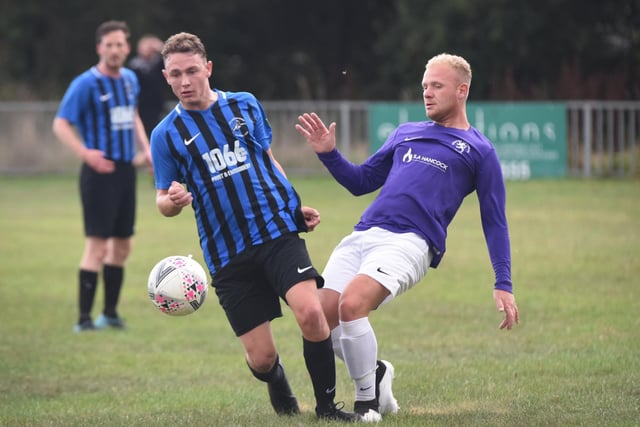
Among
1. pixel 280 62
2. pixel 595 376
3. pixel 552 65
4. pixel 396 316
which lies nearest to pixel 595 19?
pixel 552 65

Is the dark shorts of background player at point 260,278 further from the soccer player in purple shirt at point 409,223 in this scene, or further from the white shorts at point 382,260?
the soccer player in purple shirt at point 409,223

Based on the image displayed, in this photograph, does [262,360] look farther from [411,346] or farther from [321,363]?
[411,346]

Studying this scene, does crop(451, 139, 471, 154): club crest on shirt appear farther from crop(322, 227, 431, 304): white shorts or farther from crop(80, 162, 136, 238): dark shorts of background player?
crop(80, 162, 136, 238): dark shorts of background player

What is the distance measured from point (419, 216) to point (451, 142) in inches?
18.0

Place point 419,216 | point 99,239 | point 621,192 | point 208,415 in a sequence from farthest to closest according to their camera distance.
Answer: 1. point 621,192
2. point 99,239
3. point 208,415
4. point 419,216

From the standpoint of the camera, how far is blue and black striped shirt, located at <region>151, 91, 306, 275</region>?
618cm

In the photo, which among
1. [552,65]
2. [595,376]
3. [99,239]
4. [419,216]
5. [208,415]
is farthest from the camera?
[552,65]

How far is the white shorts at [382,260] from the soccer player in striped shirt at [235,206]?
200 millimetres

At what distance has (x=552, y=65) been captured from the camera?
3478 centimetres

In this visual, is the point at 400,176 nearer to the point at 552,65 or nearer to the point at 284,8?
the point at 552,65

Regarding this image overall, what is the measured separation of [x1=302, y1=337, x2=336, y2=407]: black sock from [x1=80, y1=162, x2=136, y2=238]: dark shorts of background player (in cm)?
428

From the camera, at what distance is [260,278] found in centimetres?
629

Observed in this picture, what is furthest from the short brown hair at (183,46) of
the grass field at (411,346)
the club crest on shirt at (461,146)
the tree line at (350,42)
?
the tree line at (350,42)

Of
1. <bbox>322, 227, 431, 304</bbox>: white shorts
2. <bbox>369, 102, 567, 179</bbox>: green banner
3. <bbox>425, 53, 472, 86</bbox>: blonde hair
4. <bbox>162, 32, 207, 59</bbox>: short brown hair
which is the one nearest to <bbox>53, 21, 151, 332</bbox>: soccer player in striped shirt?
<bbox>162, 32, 207, 59</bbox>: short brown hair
